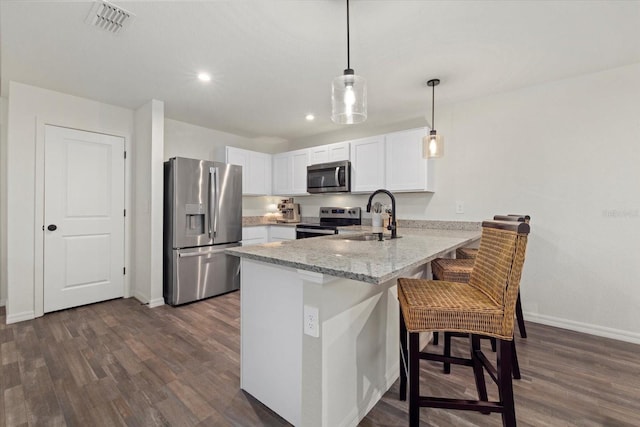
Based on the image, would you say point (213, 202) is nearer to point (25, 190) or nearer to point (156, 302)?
point (156, 302)

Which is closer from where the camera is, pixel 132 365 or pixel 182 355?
pixel 132 365

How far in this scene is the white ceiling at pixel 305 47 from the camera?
178cm

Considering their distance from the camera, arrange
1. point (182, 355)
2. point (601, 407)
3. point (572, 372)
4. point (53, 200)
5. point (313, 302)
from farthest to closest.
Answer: point (53, 200) < point (182, 355) < point (572, 372) < point (601, 407) < point (313, 302)

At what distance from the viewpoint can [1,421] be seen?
1.50 m

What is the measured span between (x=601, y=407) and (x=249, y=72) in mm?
3533

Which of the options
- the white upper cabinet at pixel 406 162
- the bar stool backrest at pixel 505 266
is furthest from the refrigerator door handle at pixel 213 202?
the bar stool backrest at pixel 505 266

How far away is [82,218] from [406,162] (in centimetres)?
398

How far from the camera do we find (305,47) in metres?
2.20

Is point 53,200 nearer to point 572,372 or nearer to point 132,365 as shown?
point 132,365

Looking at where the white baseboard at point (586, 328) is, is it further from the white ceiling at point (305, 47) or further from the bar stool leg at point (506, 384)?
the white ceiling at point (305, 47)

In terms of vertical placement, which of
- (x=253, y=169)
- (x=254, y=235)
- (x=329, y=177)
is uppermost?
(x=253, y=169)

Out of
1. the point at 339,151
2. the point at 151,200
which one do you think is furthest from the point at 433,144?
the point at 151,200

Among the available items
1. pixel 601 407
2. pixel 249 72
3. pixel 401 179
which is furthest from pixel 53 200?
pixel 601 407

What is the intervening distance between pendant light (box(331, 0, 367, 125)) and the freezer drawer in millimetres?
2355
